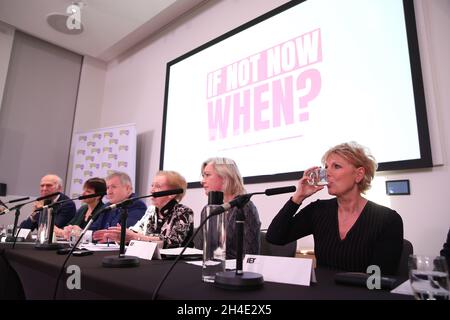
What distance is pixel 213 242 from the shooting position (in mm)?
905

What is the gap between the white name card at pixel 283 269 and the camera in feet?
2.67

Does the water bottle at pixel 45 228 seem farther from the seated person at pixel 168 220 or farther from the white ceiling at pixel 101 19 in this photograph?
the white ceiling at pixel 101 19

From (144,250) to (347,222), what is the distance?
892 millimetres

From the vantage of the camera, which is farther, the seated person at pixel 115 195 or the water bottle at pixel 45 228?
the seated person at pixel 115 195

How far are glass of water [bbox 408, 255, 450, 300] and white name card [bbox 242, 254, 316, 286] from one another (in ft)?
0.77

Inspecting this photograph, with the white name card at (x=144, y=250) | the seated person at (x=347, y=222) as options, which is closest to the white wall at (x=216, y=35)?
the seated person at (x=347, y=222)

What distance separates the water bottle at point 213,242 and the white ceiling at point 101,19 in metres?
3.48

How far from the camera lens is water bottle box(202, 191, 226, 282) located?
2.76 feet

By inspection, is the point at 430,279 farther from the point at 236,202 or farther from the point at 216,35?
the point at 216,35

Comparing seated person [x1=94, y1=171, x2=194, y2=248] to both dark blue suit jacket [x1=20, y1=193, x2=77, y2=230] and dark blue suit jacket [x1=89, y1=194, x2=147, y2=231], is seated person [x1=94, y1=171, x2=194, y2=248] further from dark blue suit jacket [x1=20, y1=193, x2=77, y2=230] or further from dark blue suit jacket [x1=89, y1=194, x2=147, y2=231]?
dark blue suit jacket [x1=20, y1=193, x2=77, y2=230]

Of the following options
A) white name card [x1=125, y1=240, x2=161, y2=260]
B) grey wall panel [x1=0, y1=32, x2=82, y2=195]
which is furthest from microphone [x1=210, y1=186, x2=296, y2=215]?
grey wall panel [x1=0, y1=32, x2=82, y2=195]

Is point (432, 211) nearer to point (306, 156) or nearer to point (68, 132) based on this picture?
point (306, 156)

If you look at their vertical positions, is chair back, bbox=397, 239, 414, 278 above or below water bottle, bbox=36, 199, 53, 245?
below

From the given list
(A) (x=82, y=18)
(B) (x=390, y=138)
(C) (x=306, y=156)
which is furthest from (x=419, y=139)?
(A) (x=82, y=18)
